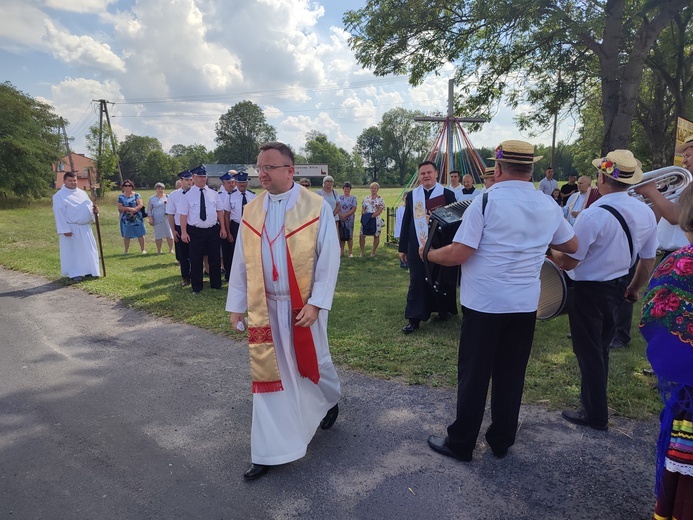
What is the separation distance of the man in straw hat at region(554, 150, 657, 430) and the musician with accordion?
2.45 metres

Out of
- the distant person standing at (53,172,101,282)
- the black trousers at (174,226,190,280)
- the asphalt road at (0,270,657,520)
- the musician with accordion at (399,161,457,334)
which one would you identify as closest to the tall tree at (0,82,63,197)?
the distant person standing at (53,172,101,282)

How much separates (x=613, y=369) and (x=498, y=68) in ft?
35.7

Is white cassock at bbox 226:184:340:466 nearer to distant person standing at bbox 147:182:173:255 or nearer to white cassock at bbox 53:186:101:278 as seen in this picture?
white cassock at bbox 53:186:101:278

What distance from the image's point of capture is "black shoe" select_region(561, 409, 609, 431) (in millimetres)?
3615

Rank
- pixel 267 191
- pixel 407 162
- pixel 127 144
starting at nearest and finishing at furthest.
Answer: pixel 267 191 → pixel 127 144 → pixel 407 162

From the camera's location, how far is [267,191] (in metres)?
3.29

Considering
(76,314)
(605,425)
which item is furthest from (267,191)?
(76,314)

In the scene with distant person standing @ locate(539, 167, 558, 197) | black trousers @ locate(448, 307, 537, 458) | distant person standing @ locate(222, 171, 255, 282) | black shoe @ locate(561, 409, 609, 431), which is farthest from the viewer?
distant person standing @ locate(539, 167, 558, 197)

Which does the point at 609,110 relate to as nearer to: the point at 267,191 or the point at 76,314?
the point at 267,191

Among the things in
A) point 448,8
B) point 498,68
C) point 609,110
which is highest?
point 448,8

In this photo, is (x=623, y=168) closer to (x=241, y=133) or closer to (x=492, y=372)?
(x=492, y=372)

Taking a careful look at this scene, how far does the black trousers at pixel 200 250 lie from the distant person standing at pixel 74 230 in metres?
2.67

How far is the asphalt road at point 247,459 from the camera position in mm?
2811

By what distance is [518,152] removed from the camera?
2.90 metres
